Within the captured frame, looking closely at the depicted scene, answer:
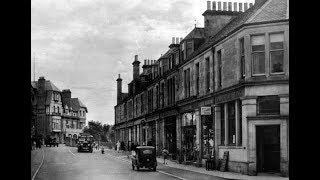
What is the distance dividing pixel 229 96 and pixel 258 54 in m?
3.56

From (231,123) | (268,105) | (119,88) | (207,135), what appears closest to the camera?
(268,105)

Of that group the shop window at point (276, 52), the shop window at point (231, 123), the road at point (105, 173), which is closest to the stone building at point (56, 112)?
the road at point (105, 173)

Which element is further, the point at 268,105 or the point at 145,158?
the point at 145,158

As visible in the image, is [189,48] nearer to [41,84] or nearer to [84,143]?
[84,143]

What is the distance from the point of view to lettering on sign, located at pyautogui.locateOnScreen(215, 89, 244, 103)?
25703mm

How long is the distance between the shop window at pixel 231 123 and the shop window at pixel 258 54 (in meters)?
3.23

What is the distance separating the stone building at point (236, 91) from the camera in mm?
23922

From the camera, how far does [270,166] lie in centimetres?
2405

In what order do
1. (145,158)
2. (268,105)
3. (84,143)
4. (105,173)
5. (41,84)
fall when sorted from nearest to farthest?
(268,105) → (105,173) → (145,158) → (84,143) → (41,84)

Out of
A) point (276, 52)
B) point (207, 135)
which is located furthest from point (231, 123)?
point (276, 52)

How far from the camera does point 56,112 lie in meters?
116

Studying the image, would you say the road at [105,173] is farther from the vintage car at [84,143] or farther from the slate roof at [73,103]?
the slate roof at [73,103]

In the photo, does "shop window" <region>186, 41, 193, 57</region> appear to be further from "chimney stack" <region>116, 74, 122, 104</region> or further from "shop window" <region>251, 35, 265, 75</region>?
"chimney stack" <region>116, 74, 122, 104</region>

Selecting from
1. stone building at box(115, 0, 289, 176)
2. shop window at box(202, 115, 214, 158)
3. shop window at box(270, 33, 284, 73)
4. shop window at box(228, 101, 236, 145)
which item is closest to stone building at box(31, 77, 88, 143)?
stone building at box(115, 0, 289, 176)
